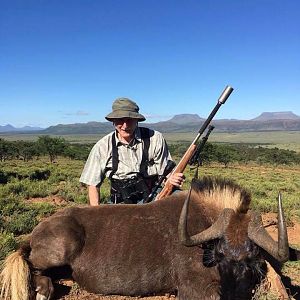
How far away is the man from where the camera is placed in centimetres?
572

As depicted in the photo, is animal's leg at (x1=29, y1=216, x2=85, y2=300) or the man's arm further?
the man's arm

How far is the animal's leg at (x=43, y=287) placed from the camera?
441cm

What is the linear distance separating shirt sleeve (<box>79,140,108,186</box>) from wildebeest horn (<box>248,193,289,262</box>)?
8.09ft

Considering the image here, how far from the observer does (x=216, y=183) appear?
4.60m

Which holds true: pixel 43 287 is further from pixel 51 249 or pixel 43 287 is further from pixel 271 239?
A: pixel 271 239

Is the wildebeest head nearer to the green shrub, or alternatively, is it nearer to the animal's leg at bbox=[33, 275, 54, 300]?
the animal's leg at bbox=[33, 275, 54, 300]

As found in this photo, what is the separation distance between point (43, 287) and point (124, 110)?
247cm

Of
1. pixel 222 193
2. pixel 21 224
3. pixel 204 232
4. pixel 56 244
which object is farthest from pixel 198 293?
pixel 21 224

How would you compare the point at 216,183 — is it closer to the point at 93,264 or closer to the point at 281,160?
the point at 93,264

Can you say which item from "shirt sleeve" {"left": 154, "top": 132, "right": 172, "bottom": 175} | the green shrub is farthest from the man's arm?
the green shrub

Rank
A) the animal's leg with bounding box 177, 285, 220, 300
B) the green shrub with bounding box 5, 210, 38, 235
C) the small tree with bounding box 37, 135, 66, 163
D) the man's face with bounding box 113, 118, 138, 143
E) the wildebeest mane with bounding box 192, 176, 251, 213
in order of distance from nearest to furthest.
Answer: the animal's leg with bounding box 177, 285, 220, 300, the wildebeest mane with bounding box 192, 176, 251, 213, the man's face with bounding box 113, 118, 138, 143, the green shrub with bounding box 5, 210, 38, 235, the small tree with bounding box 37, 135, 66, 163

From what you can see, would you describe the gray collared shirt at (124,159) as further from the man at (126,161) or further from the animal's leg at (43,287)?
the animal's leg at (43,287)

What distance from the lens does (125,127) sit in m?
5.60

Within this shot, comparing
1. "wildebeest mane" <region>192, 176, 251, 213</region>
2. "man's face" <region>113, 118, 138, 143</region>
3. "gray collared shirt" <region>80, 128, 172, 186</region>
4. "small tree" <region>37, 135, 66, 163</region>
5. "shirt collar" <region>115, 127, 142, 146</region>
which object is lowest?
"small tree" <region>37, 135, 66, 163</region>
